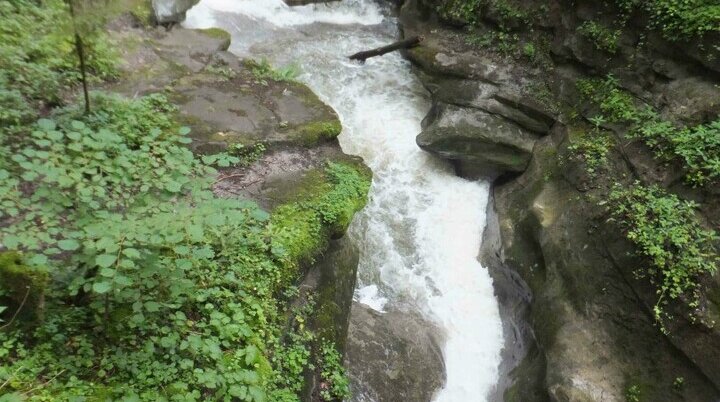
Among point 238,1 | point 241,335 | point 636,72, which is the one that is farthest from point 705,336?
point 238,1

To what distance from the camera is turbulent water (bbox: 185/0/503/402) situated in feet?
23.5

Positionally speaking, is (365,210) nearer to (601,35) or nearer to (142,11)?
(601,35)

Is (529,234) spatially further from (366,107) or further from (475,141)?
(366,107)

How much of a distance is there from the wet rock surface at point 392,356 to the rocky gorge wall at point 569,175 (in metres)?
1.20

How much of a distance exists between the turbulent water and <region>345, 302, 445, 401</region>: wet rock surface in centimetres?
23

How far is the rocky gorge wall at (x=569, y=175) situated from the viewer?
18.2ft

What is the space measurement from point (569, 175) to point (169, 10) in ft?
27.1

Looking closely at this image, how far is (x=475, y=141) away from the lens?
28.0 feet

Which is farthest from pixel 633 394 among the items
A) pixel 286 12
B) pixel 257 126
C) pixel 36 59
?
pixel 286 12

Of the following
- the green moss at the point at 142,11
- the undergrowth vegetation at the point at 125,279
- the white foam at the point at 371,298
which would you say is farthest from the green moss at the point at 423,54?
the undergrowth vegetation at the point at 125,279

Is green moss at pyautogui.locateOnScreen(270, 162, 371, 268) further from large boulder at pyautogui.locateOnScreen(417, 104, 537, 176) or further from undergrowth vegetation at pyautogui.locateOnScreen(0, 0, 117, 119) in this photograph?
undergrowth vegetation at pyautogui.locateOnScreen(0, 0, 117, 119)

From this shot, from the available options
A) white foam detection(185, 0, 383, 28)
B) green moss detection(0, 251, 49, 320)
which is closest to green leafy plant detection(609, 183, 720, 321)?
green moss detection(0, 251, 49, 320)

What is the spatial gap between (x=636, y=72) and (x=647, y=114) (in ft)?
3.42

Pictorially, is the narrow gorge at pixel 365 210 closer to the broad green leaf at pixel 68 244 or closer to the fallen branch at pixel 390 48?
the broad green leaf at pixel 68 244
